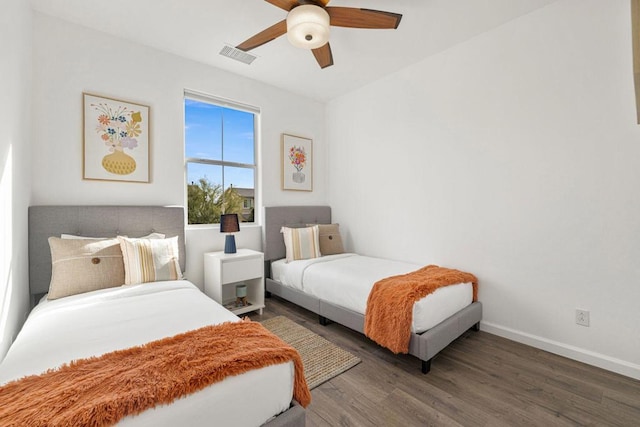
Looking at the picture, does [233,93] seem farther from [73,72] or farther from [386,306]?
[386,306]

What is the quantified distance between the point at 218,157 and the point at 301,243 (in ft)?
4.71

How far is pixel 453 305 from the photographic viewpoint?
7.57 feet

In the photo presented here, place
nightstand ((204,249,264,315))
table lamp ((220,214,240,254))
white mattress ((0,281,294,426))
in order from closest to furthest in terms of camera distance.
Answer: white mattress ((0,281,294,426))
nightstand ((204,249,264,315))
table lamp ((220,214,240,254))

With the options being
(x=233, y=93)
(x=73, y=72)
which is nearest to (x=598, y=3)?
(x=233, y=93)

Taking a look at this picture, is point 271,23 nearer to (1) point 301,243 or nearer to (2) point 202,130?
(2) point 202,130

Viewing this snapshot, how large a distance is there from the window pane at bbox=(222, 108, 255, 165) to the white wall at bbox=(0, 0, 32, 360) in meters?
1.71

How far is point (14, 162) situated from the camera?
1.75 meters

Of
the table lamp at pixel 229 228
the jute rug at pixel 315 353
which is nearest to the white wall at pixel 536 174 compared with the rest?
the jute rug at pixel 315 353

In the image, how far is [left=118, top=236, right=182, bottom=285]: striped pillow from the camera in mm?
2141

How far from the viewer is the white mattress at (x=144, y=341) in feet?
3.35

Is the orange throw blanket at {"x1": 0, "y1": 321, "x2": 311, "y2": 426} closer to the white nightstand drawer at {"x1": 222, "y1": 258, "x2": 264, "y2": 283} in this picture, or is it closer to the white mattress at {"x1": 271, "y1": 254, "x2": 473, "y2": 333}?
the white mattress at {"x1": 271, "y1": 254, "x2": 473, "y2": 333}

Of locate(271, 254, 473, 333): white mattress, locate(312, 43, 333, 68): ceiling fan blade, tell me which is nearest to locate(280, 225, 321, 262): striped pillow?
locate(271, 254, 473, 333): white mattress

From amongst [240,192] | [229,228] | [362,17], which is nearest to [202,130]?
[240,192]

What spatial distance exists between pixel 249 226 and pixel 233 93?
1.61 metres
